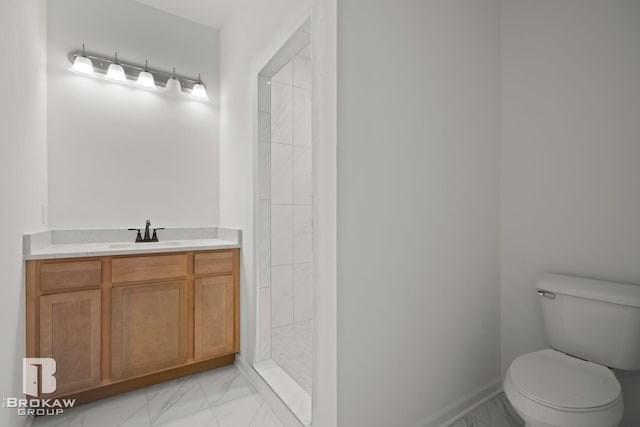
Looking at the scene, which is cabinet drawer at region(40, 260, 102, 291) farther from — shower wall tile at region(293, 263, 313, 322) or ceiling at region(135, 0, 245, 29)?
ceiling at region(135, 0, 245, 29)

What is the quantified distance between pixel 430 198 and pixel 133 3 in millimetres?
2772

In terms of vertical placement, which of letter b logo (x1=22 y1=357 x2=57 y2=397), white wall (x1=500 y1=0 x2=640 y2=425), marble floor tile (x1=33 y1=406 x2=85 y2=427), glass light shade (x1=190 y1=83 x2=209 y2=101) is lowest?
marble floor tile (x1=33 y1=406 x2=85 y2=427)

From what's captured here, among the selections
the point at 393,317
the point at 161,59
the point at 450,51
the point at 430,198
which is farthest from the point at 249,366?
the point at 161,59

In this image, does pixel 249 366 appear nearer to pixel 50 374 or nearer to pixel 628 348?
pixel 50 374

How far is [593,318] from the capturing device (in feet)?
4.32

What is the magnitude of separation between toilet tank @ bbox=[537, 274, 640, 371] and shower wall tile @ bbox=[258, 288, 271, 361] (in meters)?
1.59

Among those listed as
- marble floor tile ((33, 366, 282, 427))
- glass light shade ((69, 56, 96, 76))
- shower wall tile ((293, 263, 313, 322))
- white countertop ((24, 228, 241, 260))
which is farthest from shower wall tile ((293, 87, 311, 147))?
marble floor tile ((33, 366, 282, 427))

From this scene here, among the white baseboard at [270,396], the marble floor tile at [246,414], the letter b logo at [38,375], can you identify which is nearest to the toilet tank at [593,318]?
the white baseboard at [270,396]

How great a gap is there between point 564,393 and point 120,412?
217cm

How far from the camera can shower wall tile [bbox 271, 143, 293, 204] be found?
2555 mm

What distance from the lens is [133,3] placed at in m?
2.37

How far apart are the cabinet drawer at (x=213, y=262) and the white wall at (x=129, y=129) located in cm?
63

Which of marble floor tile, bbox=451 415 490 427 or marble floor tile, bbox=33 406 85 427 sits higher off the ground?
marble floor tile, bbox=451 415 490 427

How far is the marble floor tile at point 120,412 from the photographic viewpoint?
158cm
